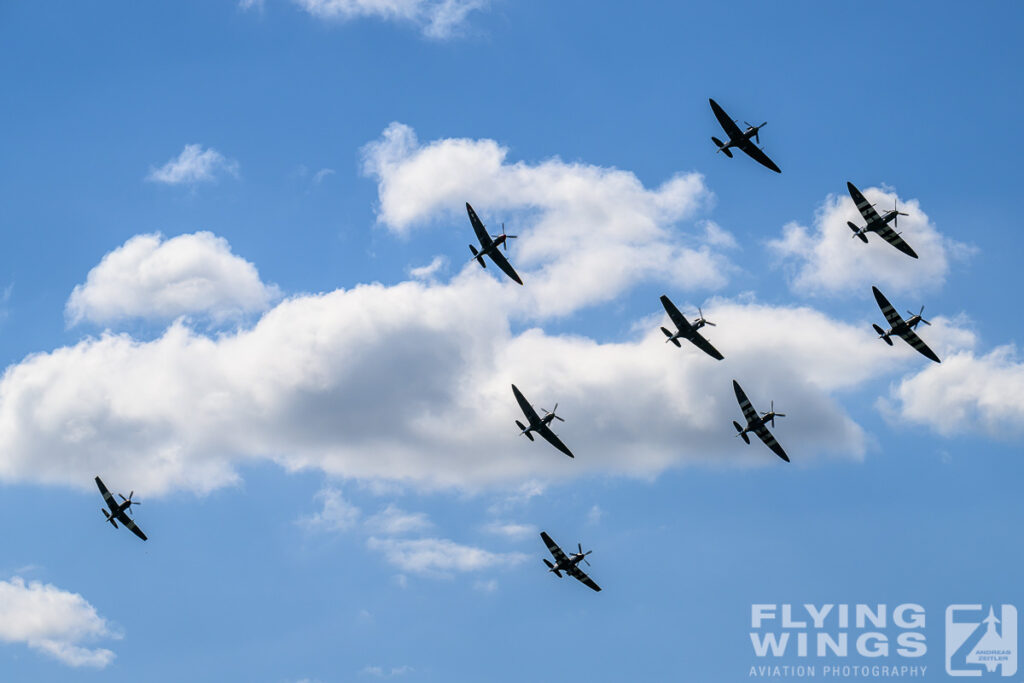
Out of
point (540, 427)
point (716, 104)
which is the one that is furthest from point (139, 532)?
point (716, 104)

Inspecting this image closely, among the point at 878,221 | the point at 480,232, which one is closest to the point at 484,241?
the point at 480,232

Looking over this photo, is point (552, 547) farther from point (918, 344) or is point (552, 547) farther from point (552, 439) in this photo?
point (918, 344)

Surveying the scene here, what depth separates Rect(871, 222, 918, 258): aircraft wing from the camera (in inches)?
5059

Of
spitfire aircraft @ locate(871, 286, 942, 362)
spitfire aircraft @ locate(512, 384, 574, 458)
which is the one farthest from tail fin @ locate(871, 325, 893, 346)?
spitfire aircraft @ locate(512, 384, 574, 458)

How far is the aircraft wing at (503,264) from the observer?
13550 centimetres

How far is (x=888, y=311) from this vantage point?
129125 mm

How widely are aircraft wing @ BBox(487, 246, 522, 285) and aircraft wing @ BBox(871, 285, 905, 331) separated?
43.3 metres

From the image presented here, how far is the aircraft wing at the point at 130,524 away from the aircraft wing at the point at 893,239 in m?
101

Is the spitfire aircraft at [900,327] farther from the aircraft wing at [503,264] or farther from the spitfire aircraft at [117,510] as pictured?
the spitfire aircraft at [117,510]

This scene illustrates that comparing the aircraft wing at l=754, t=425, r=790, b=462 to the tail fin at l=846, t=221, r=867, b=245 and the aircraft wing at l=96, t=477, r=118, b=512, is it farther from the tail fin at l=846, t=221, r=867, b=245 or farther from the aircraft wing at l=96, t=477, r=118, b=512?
the aircraft wing at l=96, t=477, r=118, b=512

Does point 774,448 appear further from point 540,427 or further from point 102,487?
point 102,487

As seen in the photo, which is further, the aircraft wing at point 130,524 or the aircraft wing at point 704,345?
the aircraft wing at point 130,524

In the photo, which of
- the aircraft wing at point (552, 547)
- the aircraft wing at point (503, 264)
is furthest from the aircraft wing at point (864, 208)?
the aircraft wing at point (552, 547)

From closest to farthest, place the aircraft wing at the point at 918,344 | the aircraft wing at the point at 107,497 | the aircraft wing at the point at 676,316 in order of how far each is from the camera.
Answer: the aircraft wing at the point at 676,316, the aircraft wing at the point at 918,344, the aircraft wing at the point at 107,497
